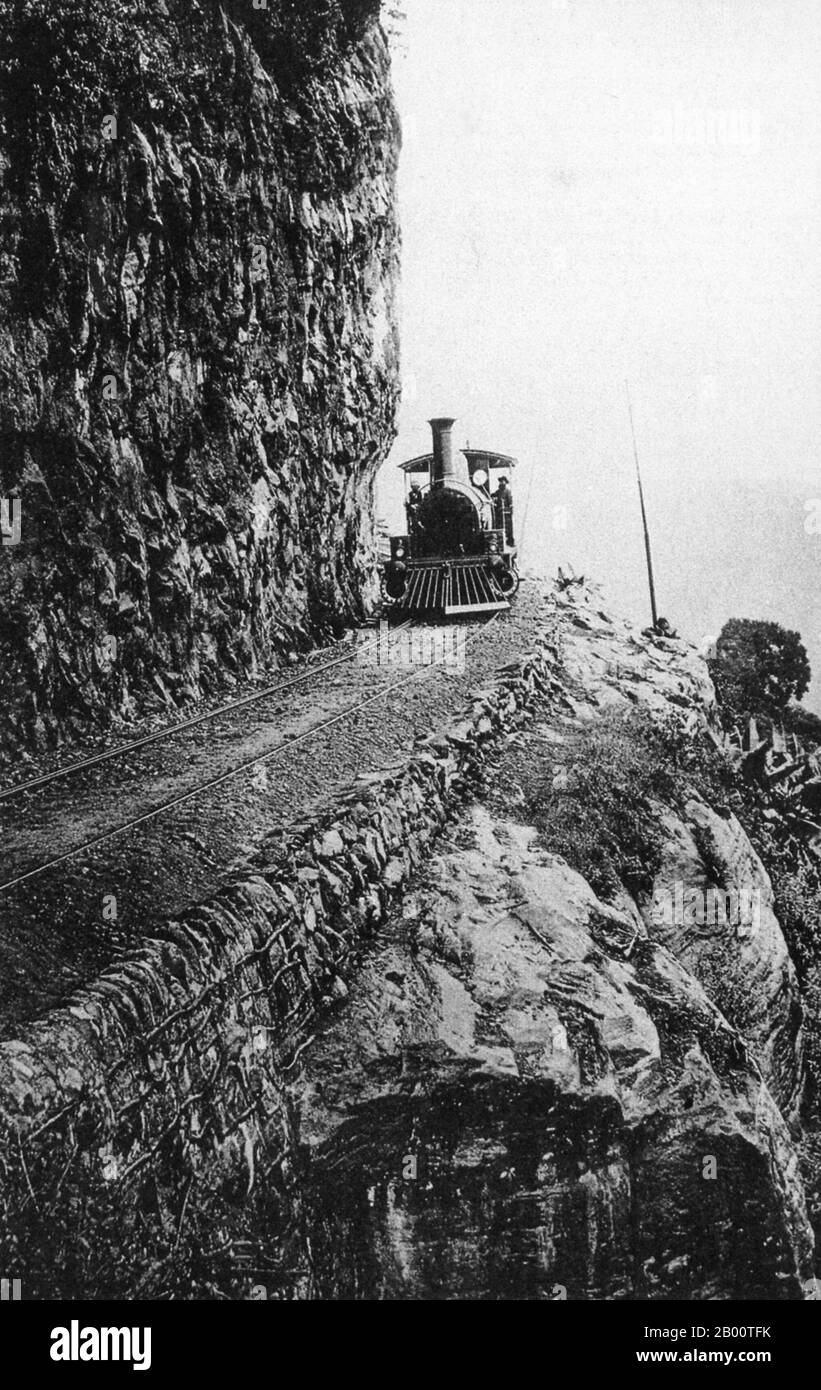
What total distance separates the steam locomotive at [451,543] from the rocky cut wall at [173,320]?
1.15 meters

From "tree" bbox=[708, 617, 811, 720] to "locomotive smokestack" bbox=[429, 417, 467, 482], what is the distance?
9.82ft

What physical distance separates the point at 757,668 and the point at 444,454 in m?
4.22

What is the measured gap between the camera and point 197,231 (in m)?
7.13

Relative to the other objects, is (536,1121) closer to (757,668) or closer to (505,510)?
(757,668)

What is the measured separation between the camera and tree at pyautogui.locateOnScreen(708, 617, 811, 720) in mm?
6883

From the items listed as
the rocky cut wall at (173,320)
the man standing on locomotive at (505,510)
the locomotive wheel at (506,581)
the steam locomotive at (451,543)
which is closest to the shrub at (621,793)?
the steam locomotive at (451,543)

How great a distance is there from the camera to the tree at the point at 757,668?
6.88m

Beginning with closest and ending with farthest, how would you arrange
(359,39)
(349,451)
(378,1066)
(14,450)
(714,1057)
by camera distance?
1. (378,1066)
2. (714,1057)
3. (14,450)
4. (359,39)
5. (349,451)

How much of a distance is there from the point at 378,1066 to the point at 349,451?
21.3ft

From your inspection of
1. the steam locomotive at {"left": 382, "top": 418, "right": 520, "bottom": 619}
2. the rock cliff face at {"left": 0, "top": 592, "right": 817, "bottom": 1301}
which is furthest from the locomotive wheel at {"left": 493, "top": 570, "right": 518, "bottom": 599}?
the rock cliff face at {"left": 0, "top": 592, "right": 817, "bottom": 1301}

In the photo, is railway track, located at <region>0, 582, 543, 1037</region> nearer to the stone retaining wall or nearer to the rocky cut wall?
the stone retaining wall

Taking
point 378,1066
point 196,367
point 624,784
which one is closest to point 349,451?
point 196,367

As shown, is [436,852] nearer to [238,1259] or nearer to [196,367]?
[238,1259]

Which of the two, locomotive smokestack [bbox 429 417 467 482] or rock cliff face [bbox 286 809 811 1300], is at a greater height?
locomotive smokestack [bbox 429 417 467 482]
